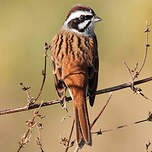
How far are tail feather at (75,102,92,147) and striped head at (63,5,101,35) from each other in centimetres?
110

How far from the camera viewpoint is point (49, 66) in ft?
28.7

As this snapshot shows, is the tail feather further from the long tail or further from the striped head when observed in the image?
the striped head

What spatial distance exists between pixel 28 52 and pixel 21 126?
1.85 meters

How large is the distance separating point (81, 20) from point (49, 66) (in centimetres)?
348

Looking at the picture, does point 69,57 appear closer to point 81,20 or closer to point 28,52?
point 81,20

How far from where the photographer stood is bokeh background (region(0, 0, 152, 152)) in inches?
307

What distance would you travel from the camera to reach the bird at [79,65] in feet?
14.7

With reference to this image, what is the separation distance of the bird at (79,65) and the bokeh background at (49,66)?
2.15m

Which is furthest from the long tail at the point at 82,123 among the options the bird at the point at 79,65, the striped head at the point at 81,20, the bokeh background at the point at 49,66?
the bokeh background at the point at 49,66

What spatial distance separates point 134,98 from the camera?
8398 millimetres

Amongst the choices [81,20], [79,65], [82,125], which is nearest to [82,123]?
[82,125]

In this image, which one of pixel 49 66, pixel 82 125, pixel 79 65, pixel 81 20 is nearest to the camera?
pixel 82 125

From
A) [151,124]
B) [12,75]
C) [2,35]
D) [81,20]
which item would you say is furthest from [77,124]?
[2,35]

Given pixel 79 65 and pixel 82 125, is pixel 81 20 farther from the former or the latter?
pixel 82 125
